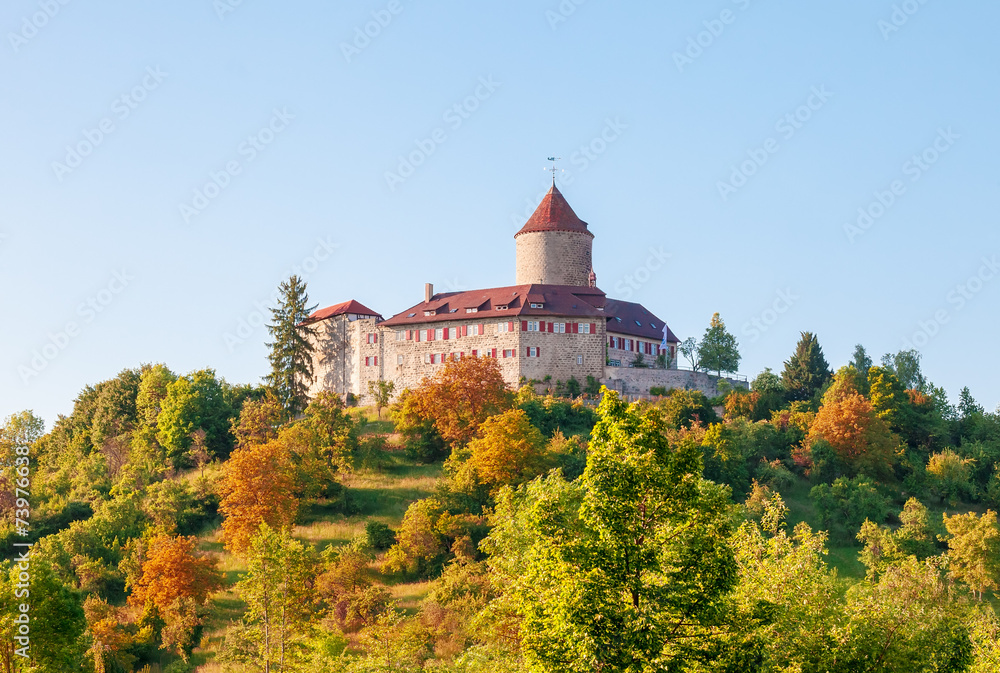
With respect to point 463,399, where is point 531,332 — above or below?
above

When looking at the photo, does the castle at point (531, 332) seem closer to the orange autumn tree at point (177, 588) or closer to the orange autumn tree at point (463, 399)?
the orange autumn tree at point (463, 399)

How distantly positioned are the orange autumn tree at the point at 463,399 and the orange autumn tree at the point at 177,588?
17187mm

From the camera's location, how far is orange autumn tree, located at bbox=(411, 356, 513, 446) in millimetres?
61594

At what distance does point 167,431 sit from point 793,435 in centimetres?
3770

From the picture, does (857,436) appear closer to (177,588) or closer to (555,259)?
(555,259)

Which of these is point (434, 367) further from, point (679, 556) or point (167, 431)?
point (679, 556)

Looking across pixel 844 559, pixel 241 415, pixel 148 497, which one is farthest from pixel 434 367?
pixel 844 559

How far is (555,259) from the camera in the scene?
256 feet

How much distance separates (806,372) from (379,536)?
34736mm

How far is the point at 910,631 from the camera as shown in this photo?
24.8 metres

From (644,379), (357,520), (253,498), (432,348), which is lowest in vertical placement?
(357,520)

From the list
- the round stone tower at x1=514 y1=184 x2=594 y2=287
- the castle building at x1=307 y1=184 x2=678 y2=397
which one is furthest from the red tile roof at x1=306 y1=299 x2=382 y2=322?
the round stone tower at x1=514 y1=184 x2=594 y2=287

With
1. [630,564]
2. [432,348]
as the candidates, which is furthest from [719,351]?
[630,564]

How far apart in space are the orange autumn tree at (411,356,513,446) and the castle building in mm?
6915
